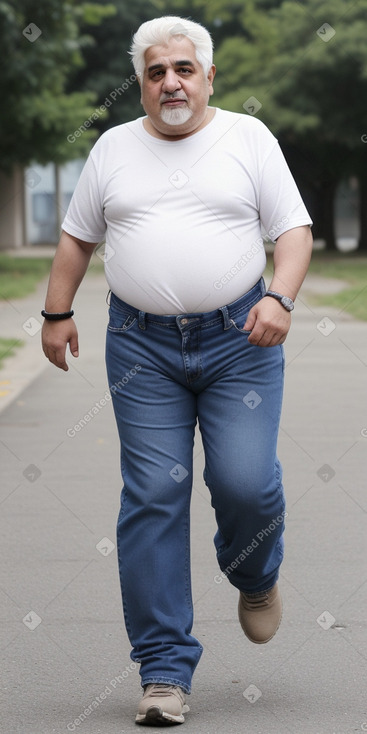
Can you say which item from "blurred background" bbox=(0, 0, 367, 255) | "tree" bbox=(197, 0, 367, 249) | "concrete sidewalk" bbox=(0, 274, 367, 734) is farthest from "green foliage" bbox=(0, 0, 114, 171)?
"concrete sidewalk" bbox=(0, 274, 367, 734)

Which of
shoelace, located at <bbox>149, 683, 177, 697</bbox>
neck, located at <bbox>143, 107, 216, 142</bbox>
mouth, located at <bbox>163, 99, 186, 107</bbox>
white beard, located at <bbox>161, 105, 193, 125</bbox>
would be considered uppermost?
mouth, located at <bbox>163, 99, 186, 107</bbox>

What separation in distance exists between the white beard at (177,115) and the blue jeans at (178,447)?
51 centimetres

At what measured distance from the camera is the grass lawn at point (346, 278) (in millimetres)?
19719

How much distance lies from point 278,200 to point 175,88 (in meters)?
0.41

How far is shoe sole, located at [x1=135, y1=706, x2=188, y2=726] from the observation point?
146 inches

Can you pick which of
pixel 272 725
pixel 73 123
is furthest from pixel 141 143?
pixel 73 123

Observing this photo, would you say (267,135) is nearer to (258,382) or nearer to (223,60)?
(258,382)

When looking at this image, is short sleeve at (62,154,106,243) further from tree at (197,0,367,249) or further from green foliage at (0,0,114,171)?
tree at (197,0,367,249)

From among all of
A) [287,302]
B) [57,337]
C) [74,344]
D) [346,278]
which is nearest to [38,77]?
[346,278]

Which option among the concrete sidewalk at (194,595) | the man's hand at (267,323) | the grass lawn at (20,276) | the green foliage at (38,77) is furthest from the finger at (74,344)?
the green foliage at (38,77)

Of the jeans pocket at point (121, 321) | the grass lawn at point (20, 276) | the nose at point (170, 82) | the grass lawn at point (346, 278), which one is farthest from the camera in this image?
the grass lawn at point (20, 276)

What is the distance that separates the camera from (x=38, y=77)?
86.8 ft

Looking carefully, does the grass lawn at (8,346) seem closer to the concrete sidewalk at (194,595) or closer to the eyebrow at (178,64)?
the concrete sidewalk at (194,595)

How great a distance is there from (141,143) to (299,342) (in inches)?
437
